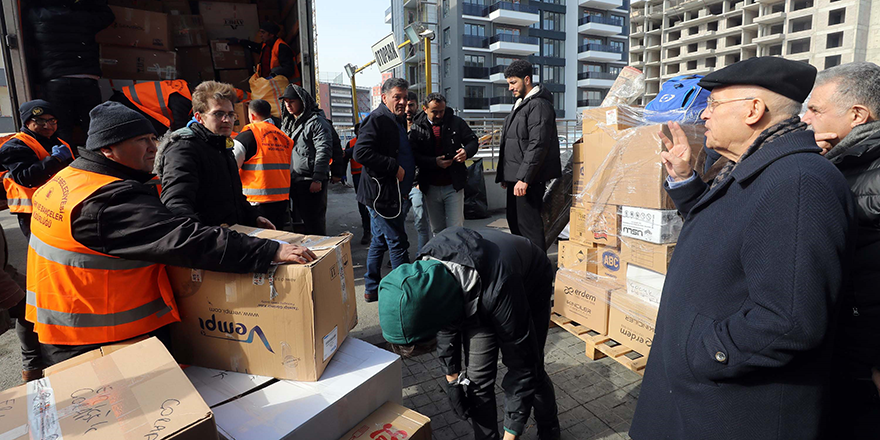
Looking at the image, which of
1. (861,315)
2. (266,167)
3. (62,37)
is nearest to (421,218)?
(266,167)

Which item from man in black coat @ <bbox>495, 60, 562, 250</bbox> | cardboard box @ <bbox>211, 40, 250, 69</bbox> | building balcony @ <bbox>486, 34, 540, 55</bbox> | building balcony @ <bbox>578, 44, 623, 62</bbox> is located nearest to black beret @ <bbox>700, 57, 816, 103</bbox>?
man in black coat @ <bbox>495, 60, 562, 250</bbox>

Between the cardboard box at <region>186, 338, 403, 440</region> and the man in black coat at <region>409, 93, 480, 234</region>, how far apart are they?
243cm

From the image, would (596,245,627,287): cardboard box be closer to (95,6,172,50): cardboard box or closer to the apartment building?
(95,6,172,50): cardboard box

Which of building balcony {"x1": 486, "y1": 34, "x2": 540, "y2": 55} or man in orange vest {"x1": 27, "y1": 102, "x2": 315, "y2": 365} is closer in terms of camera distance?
man in orange vest {"x1": 27, "y1": 102, "x2": 315, "y2": 365}

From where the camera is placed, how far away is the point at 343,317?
197cm

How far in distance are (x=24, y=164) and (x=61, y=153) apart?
0.24 meters

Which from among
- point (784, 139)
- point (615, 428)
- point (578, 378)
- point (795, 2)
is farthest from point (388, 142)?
point (795, 2)

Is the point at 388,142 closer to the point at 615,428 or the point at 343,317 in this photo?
the point at 343,317

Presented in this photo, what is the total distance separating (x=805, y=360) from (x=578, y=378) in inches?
71.9

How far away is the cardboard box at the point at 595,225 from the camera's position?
10.4 feet

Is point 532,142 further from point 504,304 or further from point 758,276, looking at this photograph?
point 758,276

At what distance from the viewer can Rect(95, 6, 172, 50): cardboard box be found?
4.75 metres

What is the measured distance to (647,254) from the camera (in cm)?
289

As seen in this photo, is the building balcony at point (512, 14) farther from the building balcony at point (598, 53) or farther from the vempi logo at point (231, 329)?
the vempi logo at point (231, 329)
